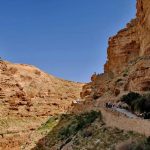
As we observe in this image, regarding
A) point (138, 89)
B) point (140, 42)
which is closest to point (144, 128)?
point (138, 89)

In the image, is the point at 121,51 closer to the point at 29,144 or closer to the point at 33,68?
the point at 29,144

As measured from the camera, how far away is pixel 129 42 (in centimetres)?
5684

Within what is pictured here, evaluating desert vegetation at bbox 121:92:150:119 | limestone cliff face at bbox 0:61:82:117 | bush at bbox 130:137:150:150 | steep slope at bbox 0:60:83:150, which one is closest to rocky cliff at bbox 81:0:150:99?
desert vegetation at bbox 121:92:150:119

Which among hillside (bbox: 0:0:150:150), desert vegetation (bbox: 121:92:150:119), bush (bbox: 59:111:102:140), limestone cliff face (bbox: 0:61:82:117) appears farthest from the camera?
limestone cliff face (bbox: 0:61:82:117)

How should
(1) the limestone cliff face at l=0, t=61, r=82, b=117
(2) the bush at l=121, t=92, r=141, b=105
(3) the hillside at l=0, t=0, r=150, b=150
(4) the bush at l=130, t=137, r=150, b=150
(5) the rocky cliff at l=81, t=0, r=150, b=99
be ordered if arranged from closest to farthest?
(4) the bush at l=130, t=137, r=150, b=150 < (3) the hillside at l=0, t=0, r=150, b=150 < (2) the bush at l=121, t=92, r=141, b=105 < (5) the rocky cliff at l=81, t=0, r=150, b=99 < (1) the limestone cliff face at l=0, t=61, r=82, b=117

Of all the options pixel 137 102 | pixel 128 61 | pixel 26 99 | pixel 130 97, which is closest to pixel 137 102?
pixel 137 102

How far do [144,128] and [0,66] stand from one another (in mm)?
51899

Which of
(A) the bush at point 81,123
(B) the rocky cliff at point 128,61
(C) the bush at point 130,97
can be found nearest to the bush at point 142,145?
(A) the bush at point 81,123

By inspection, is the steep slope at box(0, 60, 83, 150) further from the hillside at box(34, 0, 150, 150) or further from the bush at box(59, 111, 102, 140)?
the bush at box(59, 111, 102, 140)

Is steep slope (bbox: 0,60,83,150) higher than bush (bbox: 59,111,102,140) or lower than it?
higher

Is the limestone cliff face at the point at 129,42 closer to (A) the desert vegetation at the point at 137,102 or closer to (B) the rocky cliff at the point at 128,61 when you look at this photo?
(B) the rocky cliff at the point at 128,61

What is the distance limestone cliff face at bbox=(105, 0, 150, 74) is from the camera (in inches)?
1992

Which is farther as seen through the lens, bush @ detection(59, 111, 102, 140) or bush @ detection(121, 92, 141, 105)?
bush @ detection(121, 92, 141, 105)

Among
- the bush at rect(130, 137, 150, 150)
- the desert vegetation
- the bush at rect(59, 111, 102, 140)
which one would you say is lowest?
the bush at rect(130, 137, 150, 150)
